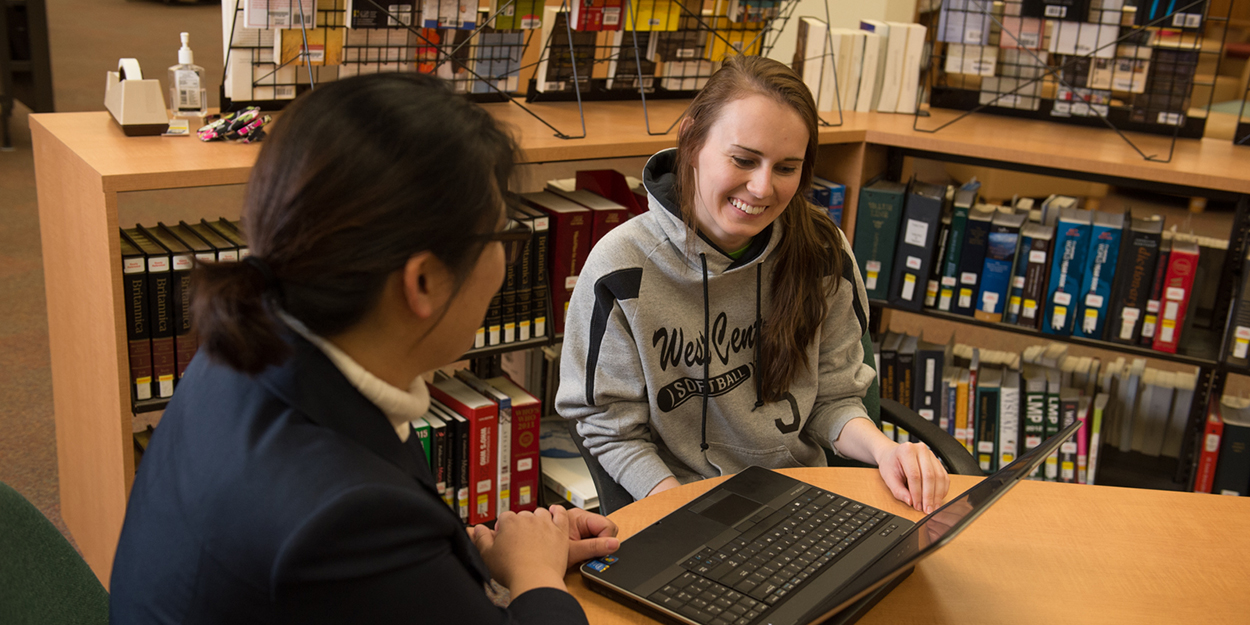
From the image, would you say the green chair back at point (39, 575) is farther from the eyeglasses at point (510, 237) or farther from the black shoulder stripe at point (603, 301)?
the black shoulder stripe at point (603, 301)

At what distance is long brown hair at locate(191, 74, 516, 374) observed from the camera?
0.75 metres

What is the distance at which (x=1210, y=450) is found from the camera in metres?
2.64

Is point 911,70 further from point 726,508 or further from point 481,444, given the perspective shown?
point 726,508

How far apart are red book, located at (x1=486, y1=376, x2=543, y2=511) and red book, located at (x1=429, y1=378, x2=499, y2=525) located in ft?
0.19

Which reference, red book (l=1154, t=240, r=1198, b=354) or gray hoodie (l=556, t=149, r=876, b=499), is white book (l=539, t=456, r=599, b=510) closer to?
gray hoodie (l=556, t=149, r=876, b=499)

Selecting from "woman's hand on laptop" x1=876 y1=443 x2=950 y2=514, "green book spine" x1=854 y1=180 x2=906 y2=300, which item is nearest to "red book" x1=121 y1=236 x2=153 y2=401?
"woman's hand on laptop" x1=876 y1=443 x2=950 y2=514

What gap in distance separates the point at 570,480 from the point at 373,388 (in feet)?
5.59

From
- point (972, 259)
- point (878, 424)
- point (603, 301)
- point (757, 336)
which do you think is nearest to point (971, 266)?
point (972, 259)

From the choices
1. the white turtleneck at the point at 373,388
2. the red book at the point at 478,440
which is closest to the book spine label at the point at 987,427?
the red book at the point at 478,440

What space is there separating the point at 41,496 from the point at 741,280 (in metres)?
2.00

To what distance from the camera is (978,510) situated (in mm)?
945

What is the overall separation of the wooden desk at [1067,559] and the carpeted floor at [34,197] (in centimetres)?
206

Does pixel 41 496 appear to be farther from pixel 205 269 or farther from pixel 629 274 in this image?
pixel 205 269

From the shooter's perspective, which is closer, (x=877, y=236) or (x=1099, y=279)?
(x=1099, y=279)
